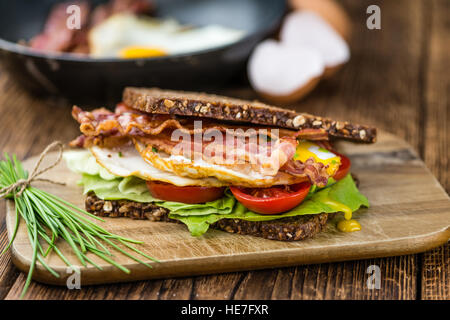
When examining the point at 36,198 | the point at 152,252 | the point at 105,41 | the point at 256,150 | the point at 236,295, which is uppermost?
the point at 105,41

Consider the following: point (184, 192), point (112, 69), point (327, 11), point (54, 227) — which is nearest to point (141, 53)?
point (112, 69)

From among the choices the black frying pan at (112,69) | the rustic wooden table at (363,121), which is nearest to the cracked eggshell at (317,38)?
the black frying pan at (112,69)

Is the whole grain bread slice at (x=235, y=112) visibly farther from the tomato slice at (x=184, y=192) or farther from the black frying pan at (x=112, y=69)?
the black frying pan at (x=112, y=69)

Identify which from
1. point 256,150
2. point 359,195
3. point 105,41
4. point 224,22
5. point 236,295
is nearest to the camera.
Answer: point 236,295

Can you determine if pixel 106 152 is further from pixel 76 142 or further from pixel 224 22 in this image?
pixel 224 22

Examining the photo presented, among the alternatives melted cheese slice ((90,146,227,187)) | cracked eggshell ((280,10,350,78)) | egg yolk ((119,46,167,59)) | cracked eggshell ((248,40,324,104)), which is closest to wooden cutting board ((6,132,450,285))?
melted cheese slice ((90,146,227,187))

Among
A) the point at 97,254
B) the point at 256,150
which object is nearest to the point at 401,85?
the point at 256,150

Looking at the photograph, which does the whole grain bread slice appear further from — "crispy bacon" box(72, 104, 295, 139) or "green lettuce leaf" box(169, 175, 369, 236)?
"green lettuce leaf" box(169, 175, 369, 236)
